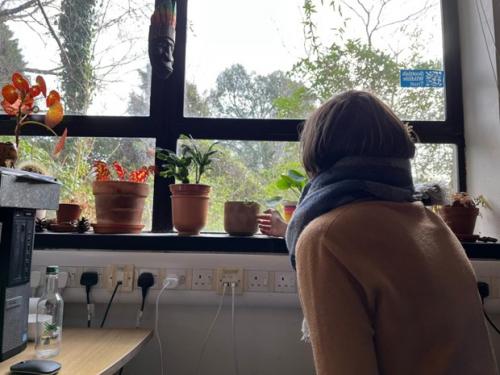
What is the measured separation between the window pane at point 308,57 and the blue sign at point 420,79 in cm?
2

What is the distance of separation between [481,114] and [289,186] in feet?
2.78

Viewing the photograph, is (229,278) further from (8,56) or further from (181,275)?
(8,56)

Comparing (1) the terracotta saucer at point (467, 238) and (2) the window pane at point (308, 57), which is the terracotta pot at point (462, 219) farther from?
(2) the window pane at point (308, 57)

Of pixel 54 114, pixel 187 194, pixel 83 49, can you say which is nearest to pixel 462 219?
pixel 187 194

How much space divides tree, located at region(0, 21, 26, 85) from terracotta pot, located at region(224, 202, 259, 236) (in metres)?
1.22

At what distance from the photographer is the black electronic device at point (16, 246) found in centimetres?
91

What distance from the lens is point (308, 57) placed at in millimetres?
1670

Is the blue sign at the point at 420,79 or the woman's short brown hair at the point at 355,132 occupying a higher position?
the blue sign at the point at 420,79

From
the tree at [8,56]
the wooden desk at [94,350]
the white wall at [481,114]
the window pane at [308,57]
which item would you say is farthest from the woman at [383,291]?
the tree at [8,56]

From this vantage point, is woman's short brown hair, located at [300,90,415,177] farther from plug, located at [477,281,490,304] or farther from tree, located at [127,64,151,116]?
tree, located at [127,64,151,116]

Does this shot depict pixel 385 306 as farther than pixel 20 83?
No

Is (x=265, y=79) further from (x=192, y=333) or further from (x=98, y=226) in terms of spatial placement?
(x=192, y=333)

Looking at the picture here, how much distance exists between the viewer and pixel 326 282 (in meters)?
0.70

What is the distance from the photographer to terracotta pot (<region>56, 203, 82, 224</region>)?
4.76 feet
